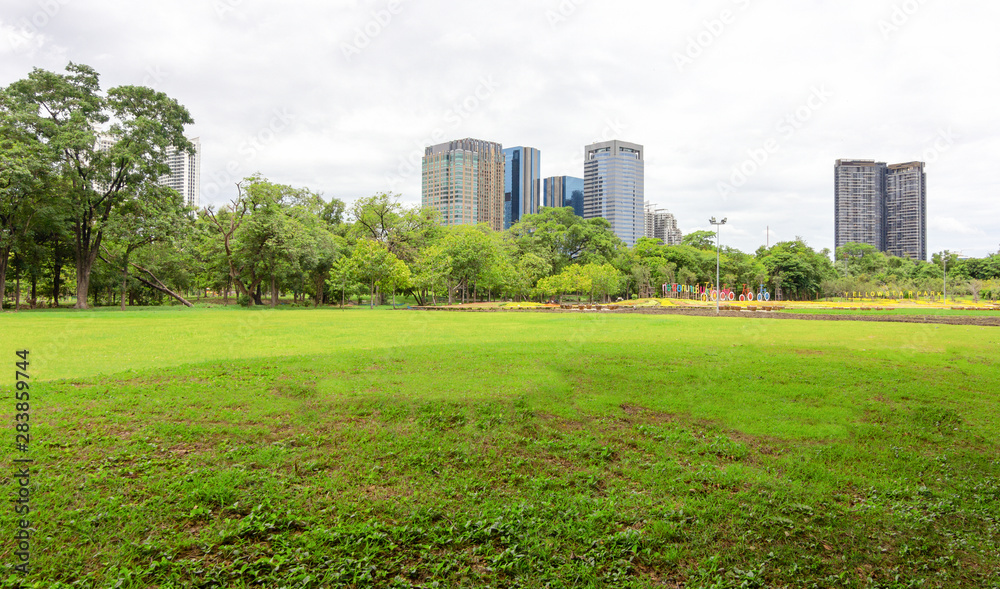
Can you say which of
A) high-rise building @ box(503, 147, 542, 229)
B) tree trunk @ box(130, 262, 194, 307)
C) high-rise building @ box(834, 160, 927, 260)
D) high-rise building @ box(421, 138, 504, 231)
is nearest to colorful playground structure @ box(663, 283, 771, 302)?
high-rise building @ box(421, 138, 504, 231)

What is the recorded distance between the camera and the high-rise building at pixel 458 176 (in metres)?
85.9

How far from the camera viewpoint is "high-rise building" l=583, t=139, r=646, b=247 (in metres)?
144

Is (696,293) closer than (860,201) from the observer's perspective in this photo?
Yes

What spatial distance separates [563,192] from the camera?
19175cm

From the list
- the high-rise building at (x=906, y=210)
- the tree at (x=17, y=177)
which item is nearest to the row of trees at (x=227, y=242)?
the tree at (x=17, y=177)

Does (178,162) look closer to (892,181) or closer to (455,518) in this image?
(455,518)

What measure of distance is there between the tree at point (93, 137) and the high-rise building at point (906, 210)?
16504 centimetres

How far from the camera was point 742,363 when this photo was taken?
38.1ft

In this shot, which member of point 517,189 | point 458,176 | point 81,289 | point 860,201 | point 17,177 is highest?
point 517,189

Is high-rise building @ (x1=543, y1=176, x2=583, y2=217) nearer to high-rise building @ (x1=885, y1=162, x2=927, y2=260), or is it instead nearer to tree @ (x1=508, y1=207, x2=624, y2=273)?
high-rise building @ (x1=885, y1=162, x2=927, y2=260)

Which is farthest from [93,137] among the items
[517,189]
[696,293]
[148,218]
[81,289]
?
[517,189]

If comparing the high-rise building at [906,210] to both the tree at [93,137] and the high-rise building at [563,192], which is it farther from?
the tree at [93,137]

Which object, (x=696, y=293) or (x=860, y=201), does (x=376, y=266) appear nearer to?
(x=696, y=293)

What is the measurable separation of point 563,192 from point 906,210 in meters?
105
